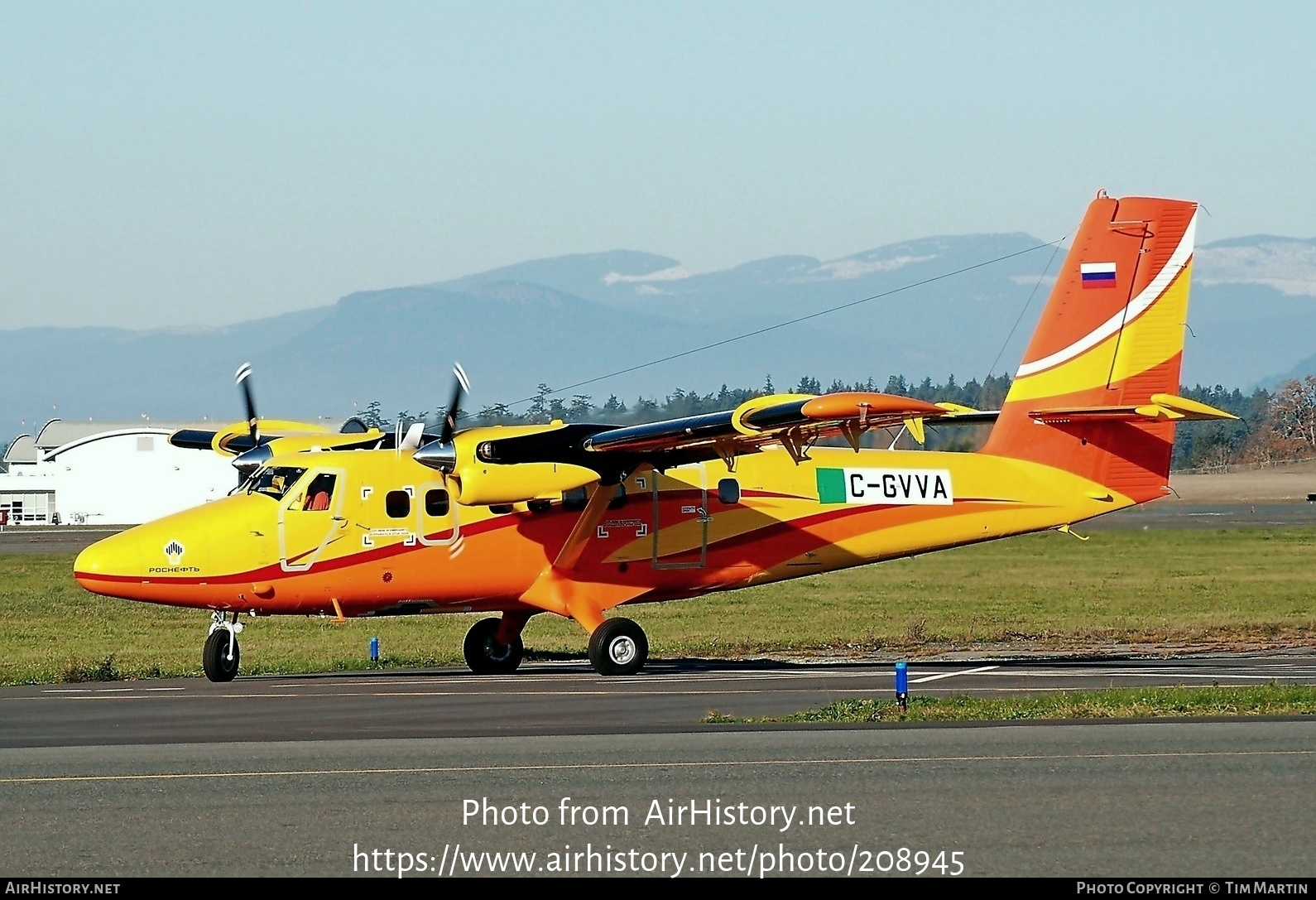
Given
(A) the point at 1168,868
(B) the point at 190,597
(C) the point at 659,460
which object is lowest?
(A) the point at 1168,868

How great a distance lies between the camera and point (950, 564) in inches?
1873

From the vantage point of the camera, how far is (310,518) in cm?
2253

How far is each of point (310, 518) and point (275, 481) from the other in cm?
73

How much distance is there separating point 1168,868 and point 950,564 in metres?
38.8

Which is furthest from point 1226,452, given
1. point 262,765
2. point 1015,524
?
point 262,765

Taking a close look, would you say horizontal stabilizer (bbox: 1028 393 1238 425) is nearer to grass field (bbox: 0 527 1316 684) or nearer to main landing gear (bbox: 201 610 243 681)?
grass field (bbox: 0 527 1316 684)

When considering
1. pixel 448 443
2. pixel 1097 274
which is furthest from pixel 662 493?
pixel 1097 274

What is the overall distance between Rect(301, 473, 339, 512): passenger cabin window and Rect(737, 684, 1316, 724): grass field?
7675mm

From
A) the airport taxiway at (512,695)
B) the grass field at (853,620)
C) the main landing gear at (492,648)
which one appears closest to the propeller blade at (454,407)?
the airport taxiway at (512,695)

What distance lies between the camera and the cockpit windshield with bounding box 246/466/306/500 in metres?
22.5

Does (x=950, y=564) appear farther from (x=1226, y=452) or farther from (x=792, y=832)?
(x=1226, y=452)

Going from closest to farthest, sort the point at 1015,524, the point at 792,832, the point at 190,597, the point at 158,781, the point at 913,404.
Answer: the point at 792,832, the point at 158,781, the point at 913,404, the point at 190,597, the point at 1015,524

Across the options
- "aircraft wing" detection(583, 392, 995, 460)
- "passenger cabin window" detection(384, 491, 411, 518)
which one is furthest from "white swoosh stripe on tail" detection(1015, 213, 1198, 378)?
"passenger cabin window" detection(384, 491, 411, 518)

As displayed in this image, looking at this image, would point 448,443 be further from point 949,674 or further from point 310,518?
point 949,674
